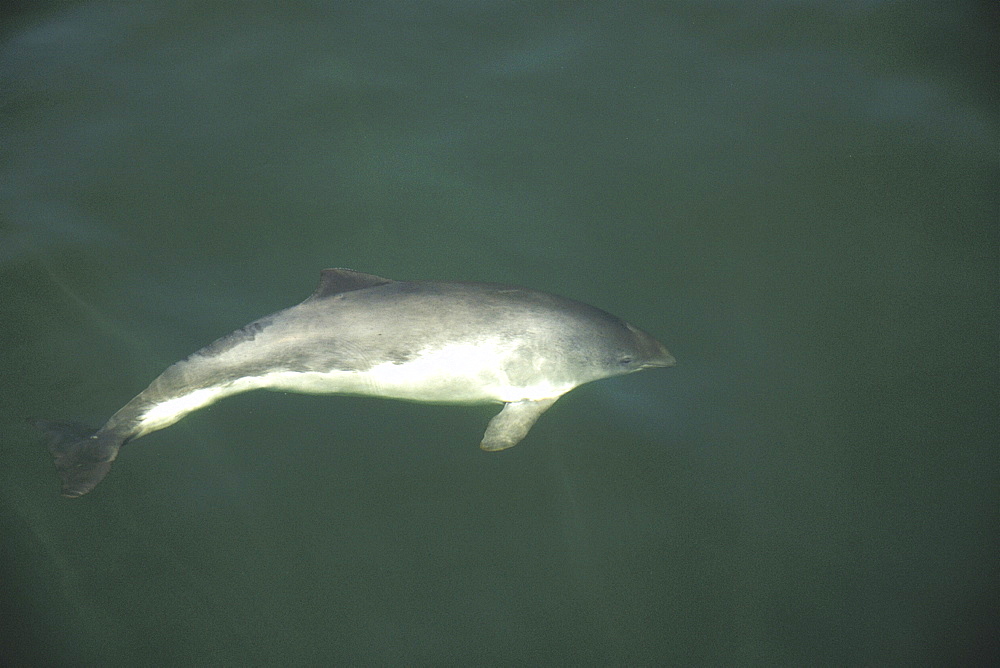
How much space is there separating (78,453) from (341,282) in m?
2.02

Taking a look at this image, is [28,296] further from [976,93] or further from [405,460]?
[976,93]

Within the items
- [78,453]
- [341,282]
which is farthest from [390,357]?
[78,453]

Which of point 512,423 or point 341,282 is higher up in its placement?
point 341,282

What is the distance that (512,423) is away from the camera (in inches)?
202

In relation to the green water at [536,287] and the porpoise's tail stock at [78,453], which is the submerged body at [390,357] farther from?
the green water at [536,287]

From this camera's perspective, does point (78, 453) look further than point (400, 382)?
No

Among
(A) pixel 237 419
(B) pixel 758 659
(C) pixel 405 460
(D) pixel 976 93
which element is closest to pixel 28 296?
(A) pixel 237 419

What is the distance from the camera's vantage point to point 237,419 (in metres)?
5.31

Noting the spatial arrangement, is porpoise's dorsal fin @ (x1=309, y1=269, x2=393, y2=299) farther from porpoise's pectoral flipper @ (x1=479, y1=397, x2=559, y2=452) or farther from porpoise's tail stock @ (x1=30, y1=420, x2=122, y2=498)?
porpoise's tail stock @ (x1=30, y1=420, x2=122, y2=498)

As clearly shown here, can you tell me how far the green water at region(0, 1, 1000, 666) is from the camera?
4.52 meters

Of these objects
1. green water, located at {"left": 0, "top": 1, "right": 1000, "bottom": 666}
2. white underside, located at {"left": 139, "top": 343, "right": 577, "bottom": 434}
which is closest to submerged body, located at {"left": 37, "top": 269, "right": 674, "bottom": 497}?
white underside, located at {"left": 139, "top": 343, "right": 577, "bottom": 434}

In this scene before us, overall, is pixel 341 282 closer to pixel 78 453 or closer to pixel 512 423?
pixel 512 423

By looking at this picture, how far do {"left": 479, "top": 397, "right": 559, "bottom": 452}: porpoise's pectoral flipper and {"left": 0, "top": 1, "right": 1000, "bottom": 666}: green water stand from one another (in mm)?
271

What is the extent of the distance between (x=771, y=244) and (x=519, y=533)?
3.55 metres
